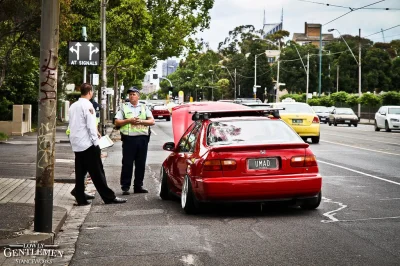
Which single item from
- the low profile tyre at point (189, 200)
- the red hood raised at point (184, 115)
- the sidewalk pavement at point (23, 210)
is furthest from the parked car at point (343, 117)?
the low profile tyre at point (189, 200)

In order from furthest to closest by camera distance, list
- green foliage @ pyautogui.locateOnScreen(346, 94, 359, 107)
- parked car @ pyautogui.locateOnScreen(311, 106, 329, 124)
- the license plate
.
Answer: green foliage @ pyautogui.locateOnScreen(346, 94, 359, 107)
parked car @ pyautogui.locateOnScreen(311, 106, 329, 124)
the license plate

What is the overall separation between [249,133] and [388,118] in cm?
3608

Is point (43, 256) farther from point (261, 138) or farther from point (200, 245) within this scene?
point (261, 138)

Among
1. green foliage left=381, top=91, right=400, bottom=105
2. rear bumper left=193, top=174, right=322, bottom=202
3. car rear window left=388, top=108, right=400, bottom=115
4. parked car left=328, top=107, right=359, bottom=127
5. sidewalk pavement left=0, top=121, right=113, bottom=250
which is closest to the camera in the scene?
sidewalk pavement left=0, top=121, right=113, bottom=250

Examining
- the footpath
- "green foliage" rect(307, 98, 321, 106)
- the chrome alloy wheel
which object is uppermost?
"green foliage" rect(307, 98, 321, 106)

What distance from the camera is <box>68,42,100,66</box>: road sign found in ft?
78.8

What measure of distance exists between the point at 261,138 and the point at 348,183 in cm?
435

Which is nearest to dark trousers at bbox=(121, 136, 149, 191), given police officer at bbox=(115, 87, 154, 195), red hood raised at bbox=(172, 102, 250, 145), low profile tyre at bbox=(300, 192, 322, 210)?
police officer at bbox=(115, 87, 154, 195)

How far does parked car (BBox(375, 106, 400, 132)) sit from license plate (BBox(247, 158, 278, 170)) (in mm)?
36337

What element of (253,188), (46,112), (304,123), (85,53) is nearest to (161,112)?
(304,123)

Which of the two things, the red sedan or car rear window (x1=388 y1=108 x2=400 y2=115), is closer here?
the red sedan

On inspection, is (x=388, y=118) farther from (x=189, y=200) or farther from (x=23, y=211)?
(x=23, y=211)

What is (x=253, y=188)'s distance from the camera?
9.91 metres

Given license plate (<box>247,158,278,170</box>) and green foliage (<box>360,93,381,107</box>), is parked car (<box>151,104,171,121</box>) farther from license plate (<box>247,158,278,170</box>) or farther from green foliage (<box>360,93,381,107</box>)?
license plate (<box>247,158,278,170</box>)
